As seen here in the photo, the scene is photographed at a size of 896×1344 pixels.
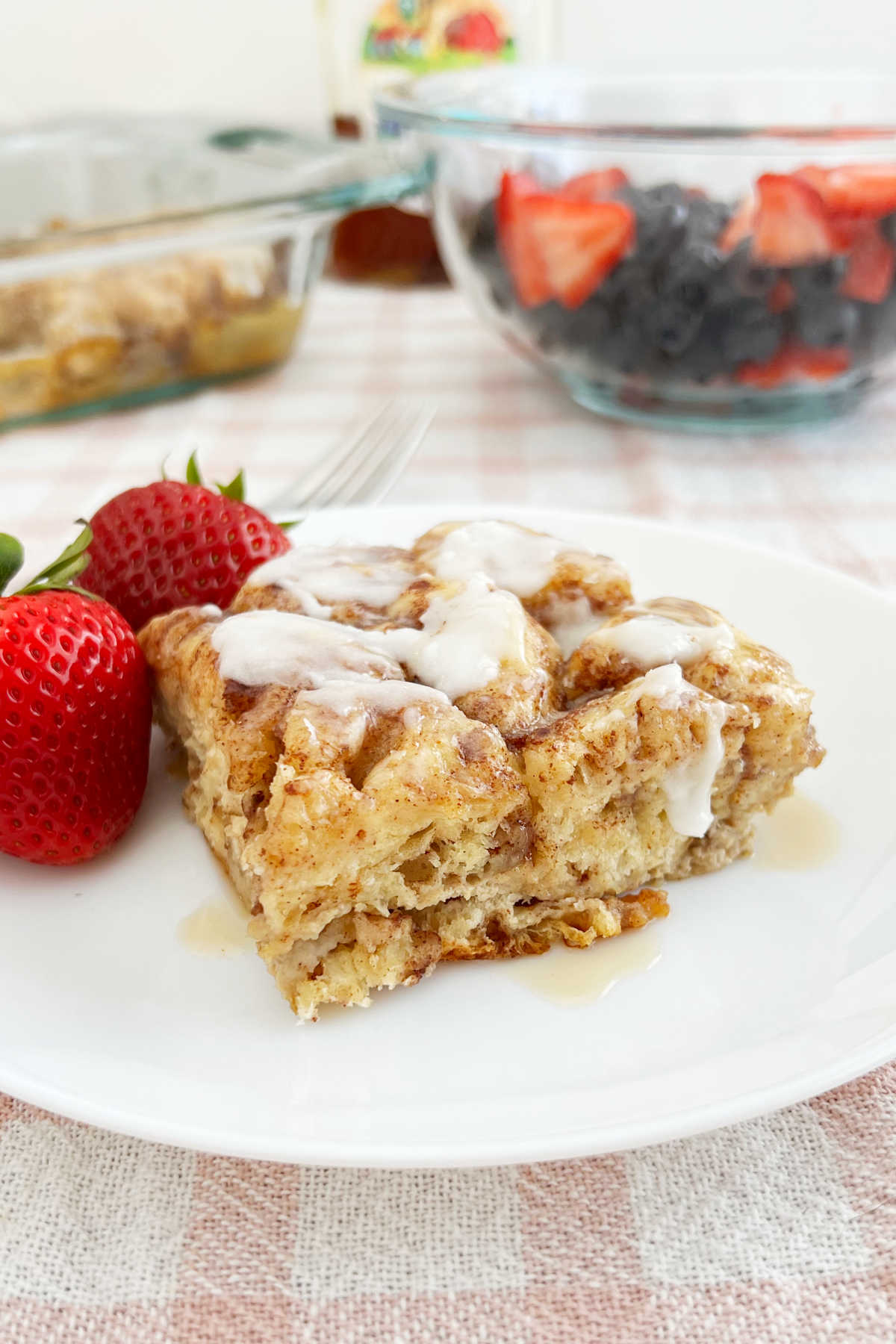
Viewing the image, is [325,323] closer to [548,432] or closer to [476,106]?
Answer: [476,106]

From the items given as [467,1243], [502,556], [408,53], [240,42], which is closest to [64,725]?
[502,556]

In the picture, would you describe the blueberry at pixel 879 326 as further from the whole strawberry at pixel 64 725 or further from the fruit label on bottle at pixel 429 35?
the fruit label on bottle at pixel 429 35

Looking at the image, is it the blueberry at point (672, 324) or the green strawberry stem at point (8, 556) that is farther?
the blueberry at point (672, 324)

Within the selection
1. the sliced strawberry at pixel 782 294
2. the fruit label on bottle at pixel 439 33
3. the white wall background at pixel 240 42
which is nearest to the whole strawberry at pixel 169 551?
the sliced strawberry at pixel 782 294

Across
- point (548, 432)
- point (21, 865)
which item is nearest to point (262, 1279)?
point (21, 865)

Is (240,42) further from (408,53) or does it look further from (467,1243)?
(467,1243)
